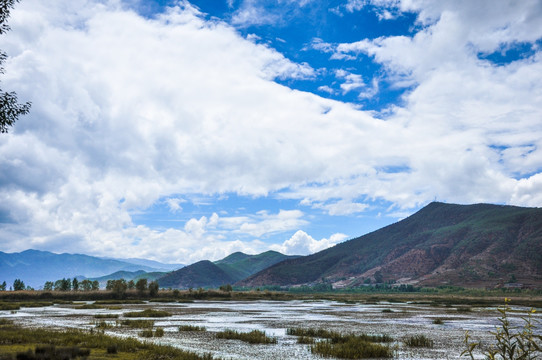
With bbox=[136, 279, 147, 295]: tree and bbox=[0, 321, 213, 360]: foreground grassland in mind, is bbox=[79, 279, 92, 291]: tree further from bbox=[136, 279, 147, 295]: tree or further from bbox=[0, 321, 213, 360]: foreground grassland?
bbox=[0, 321, 213, 360]: foreground grassland

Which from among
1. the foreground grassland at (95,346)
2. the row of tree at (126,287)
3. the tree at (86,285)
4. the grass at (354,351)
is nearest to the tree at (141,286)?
the row of tree at (126,287)

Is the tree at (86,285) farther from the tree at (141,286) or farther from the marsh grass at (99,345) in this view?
the marsh grass at (99,345)

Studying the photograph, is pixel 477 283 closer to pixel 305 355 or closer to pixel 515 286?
pixel 515 286

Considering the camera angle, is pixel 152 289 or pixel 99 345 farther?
pixel 152 289

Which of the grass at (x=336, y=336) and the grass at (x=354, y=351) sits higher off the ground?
the grass at (x=354, y=351)

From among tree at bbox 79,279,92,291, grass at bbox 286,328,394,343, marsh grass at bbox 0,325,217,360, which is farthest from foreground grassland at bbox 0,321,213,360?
tree at bbox 79,279,92,291

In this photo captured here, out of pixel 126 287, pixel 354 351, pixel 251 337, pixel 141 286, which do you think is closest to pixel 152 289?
pixel 141 286

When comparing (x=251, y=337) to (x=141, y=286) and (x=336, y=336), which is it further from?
(x=141, y=286)

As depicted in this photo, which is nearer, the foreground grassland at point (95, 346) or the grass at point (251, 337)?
the foreground grassland at point (95, 346)

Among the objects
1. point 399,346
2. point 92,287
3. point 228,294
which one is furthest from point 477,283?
point 399,346

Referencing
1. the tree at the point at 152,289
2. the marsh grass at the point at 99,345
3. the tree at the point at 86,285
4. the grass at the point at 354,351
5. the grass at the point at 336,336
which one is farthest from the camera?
the tree at the point at 86,285

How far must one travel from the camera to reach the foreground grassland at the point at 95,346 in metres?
22.3

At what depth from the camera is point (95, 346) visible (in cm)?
2592

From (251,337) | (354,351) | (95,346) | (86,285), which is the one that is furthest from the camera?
(86,285)
